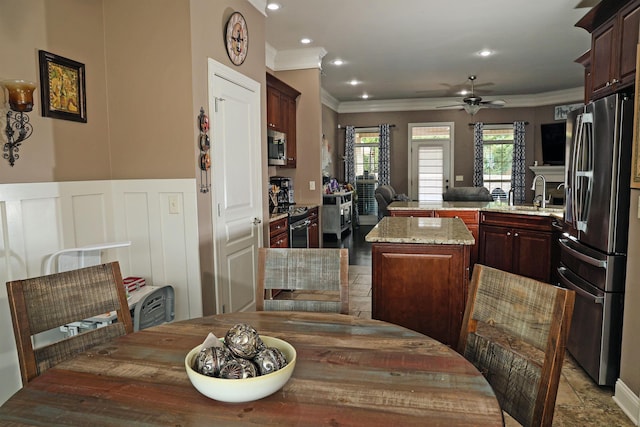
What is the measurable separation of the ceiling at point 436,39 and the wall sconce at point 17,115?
249 centimetres

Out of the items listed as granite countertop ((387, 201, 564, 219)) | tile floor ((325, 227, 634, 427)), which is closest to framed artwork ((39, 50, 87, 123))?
tile floor ((325, 227, 634, 427))

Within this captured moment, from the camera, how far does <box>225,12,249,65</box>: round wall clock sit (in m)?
3.20

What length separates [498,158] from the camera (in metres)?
9.78

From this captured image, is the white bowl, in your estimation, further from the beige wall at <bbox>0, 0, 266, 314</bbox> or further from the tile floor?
the beige wall at <bbox>0, 0, 266, 314</bbox>

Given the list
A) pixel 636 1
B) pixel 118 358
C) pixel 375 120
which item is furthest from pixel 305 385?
pixel 375 120

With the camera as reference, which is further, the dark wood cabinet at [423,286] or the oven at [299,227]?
the oven at [299,227]

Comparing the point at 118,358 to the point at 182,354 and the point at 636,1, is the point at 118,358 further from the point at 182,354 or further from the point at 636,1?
the point at 636,1

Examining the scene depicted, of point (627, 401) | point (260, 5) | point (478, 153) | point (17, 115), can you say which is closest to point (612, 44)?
point (627, 401)

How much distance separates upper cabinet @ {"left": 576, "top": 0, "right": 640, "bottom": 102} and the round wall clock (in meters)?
2.54

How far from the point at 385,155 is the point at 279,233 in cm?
617

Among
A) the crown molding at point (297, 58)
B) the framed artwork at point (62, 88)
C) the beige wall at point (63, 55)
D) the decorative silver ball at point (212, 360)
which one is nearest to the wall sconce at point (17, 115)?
the beige wall at point (63, 55)

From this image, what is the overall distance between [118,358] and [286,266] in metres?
0.73

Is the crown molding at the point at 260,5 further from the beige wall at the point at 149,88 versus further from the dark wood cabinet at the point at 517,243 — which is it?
the dark wood cabinet at the point at 517,243

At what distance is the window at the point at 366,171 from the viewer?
33.6 feet
